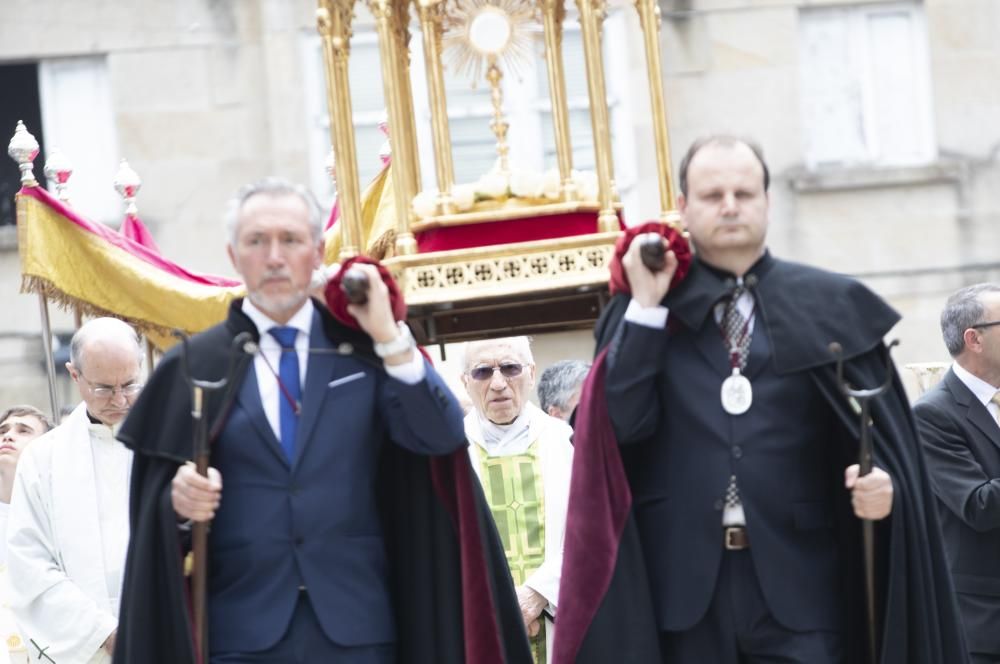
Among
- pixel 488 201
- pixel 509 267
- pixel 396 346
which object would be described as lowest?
pixel 396 346

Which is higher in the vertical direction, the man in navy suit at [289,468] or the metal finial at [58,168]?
the metal finial at [58,168]

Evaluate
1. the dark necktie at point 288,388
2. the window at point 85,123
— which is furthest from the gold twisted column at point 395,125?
the window at point 85,123

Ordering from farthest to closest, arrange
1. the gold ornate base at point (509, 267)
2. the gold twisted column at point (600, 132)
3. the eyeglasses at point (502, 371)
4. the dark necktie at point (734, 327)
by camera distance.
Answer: the eyeglasses at point (502, 371) → the gold twisted column at point (600, 132) → the gold ornate base at point (509, 267) → the dark necktie at point (734, 327)

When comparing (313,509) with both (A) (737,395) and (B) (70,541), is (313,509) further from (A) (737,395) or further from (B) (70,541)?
(B) (70,541)

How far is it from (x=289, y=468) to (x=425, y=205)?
155 centimetres

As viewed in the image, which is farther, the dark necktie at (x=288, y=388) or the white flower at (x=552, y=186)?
the white flower at (x=552, y=186)

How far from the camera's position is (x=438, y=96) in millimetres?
7137

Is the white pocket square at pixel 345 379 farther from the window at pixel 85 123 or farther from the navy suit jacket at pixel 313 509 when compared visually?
the window at pixel 85 123

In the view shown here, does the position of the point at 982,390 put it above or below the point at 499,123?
below

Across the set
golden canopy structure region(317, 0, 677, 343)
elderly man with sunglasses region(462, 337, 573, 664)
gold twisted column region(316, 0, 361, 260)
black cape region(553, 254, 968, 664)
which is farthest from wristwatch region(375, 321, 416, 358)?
elderly man with sunglasses region(462, 337, 573, 664)

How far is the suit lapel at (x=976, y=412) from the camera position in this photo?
8.09 meters

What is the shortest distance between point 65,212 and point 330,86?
239 cm

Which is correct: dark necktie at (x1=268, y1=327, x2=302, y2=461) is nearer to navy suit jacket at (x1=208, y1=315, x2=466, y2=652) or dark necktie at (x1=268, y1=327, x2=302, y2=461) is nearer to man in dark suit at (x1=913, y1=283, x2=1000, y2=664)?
navy suit jacket at (x1=208, y1=315, x2=466, y2=652)

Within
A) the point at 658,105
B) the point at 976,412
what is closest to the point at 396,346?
the point at 658,105
